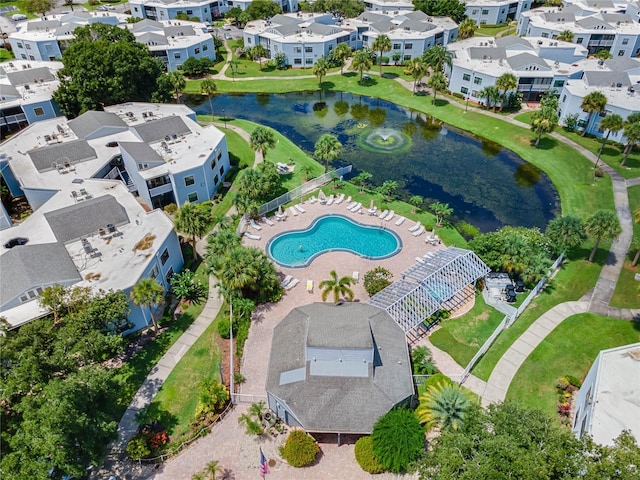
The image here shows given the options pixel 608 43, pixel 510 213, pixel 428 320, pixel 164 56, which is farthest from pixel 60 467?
pixel 608 43

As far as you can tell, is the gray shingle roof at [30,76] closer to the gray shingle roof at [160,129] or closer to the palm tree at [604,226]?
the gray shingle roof at [160,129]

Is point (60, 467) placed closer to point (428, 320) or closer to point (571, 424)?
point (428, 320)

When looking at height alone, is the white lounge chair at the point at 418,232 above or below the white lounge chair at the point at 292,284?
above

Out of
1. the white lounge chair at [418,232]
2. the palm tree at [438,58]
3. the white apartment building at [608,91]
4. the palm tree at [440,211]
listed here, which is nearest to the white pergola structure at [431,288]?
the white lounge chair at [418,232]

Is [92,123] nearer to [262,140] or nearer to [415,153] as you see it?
[262,140]

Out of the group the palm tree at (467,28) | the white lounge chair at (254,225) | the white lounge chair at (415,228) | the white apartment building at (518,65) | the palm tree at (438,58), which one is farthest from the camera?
the palm tree at (467,28)

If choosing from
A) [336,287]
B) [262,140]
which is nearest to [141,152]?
[262,140]

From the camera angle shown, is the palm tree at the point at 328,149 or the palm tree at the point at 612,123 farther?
the palm tree at the point at 612,123

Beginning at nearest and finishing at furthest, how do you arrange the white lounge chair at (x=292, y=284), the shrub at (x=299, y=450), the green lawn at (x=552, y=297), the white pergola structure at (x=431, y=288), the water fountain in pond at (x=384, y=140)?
the shrub at (x=299, y=450)
the green lawn at (x=552, y=297)
the white pergola structure at (x=431, y=288)
the white lounge chair at (x=292, y=284)
the water fountain in pond at (x=384, y=140)
